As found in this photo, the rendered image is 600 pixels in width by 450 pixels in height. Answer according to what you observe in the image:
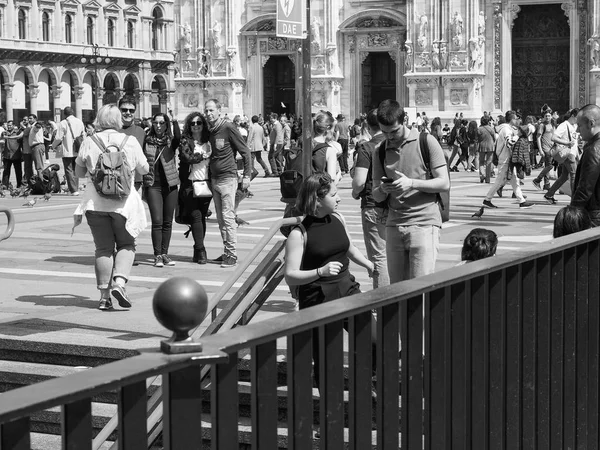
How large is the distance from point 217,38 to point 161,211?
39611 mm

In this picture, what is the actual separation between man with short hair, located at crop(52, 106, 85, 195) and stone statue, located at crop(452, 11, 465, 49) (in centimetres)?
2537

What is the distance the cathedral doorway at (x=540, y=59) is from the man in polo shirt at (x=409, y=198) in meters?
40.3

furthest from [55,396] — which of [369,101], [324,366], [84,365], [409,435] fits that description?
[369,101]

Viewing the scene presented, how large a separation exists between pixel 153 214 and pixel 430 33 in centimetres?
3605

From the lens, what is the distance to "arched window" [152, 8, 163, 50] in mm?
77188

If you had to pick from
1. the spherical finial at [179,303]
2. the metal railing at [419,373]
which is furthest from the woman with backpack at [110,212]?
the spherical finial at [179,303]

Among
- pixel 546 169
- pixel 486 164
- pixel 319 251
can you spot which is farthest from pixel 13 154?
pixel 319 251

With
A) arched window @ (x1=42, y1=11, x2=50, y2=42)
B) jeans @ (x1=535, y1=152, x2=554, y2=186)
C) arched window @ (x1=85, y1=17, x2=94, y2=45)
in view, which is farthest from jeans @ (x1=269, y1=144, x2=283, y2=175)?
arched window @ (x1=85, y1=17, x2=94, y2=45)

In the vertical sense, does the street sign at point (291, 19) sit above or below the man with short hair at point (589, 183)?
above

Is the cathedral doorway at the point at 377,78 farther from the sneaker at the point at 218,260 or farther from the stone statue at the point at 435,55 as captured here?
the sneaker at the point at 218,260

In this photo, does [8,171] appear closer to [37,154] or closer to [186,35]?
[37,154]

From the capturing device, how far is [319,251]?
23.0 ft

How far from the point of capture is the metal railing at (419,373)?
8.33 ft

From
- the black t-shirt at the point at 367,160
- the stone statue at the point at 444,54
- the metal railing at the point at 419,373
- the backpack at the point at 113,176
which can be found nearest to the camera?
the metal railing at the point at 419,373
